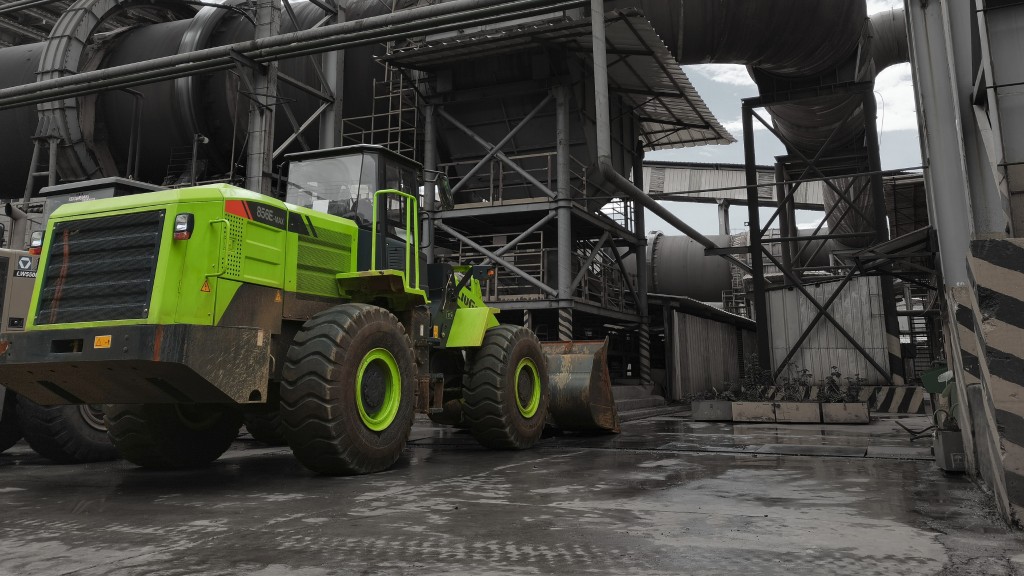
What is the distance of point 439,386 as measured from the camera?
26.9 feet

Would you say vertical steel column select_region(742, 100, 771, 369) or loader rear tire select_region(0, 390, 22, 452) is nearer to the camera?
loader rear tire select_region(0, 390, 22, 452)

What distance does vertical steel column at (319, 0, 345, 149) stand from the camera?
16531mm

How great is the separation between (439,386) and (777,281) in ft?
70.9

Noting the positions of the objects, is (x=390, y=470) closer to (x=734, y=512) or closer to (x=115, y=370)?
(x=115, y=370)

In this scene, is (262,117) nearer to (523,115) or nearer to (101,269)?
(523,115)

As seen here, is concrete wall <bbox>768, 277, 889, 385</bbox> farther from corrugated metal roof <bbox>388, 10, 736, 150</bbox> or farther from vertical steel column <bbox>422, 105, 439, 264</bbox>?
vertical steel column <bbox>422, 105, 439, 264</bbox>

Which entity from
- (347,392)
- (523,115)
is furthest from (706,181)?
(347,392)

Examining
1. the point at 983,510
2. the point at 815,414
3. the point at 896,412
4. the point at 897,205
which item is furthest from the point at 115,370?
the point at 897,205

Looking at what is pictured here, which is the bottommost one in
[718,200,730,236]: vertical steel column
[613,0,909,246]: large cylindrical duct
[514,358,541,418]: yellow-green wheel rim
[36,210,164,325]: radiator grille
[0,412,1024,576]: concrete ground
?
[0,412,1024,576]: concrete ground

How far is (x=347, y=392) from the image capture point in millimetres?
6137

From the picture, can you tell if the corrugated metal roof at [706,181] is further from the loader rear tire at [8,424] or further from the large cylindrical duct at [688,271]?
the loader rear tire at [8,424]

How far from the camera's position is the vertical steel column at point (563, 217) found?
1656cm

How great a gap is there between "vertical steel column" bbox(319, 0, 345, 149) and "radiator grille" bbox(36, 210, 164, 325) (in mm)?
10878

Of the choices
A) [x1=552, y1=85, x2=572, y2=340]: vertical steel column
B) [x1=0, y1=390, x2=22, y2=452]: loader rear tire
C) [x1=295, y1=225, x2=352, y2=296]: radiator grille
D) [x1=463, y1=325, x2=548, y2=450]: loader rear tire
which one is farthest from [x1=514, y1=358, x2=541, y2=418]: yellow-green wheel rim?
[x1=552, y1=85, x2=572, y2=340]: vertical steel column
